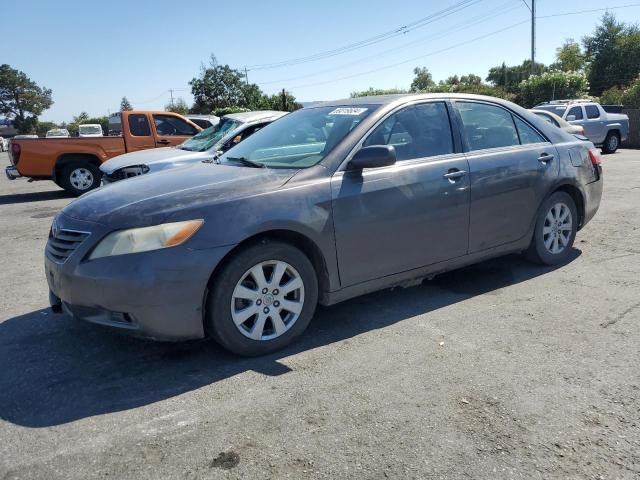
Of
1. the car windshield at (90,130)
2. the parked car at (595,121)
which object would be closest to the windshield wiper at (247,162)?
the parked car at (595,121)

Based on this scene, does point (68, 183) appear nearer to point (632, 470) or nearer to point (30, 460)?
point (30, 460)

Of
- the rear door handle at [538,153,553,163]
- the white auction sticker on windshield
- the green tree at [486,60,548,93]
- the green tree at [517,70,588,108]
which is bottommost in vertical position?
the rear door handle at [538,153,553,163]

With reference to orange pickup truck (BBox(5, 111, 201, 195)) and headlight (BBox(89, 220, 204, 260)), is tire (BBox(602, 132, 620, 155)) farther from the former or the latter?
headlight (BBox(89, 220, 204, 260))

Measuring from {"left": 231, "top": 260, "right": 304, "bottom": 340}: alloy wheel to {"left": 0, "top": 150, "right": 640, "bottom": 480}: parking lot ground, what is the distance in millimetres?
201

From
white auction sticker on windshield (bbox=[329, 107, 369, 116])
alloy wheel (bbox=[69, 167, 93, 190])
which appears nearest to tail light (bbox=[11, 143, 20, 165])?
alloy wheel (bbox=[69, 167, 93, 190])

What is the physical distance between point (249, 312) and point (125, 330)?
75 centimetres

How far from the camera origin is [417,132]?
444 centimetres

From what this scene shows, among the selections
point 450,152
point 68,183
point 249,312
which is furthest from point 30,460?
point 68,183

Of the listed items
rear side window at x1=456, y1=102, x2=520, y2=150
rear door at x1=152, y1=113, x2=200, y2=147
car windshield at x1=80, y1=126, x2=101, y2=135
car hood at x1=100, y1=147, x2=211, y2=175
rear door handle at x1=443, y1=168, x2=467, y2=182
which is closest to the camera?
rear door handle at x1=443, y1=168, x2=467, y2=182

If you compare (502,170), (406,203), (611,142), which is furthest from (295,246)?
(611,142)

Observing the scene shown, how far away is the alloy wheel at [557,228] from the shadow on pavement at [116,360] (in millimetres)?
957

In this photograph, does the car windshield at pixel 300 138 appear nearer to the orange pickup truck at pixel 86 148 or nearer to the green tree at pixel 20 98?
the orange pickup truck at pixel 86 148

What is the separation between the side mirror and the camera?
386cm

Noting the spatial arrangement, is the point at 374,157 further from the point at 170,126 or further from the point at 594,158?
the point at 170,126
